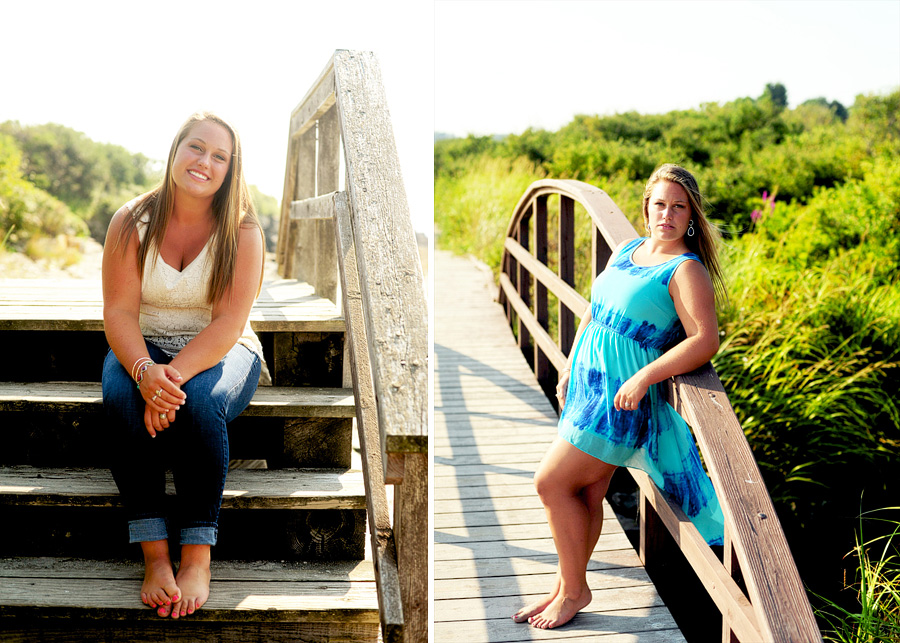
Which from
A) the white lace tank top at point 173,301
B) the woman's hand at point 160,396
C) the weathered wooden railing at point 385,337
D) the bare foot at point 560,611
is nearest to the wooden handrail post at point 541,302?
the weathered wooden railing at point 385,337

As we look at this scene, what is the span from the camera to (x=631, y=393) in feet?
6.06

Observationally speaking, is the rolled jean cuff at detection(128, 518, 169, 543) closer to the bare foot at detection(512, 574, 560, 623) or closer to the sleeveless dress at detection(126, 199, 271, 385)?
the sleeveless dress at detection(126, 199, 271, 385)

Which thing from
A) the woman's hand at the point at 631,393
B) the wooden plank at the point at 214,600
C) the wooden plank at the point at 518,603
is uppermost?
the woman's hand at the point at 631,393

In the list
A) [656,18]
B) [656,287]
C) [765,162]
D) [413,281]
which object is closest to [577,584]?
[656,287]

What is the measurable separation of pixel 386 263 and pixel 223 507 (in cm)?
84

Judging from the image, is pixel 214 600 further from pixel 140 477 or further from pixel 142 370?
pixel 142 370

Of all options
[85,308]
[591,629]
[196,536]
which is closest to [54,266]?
[85,308]

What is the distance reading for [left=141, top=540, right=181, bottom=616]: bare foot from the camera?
5.57 ft

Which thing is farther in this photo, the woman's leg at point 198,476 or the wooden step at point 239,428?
the wooden step at point 239,428

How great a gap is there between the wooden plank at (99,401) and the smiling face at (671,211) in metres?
1.02

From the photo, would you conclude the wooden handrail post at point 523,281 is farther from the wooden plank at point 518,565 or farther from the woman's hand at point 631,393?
the woman's hand at point 631,393

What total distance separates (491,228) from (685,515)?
288 inches

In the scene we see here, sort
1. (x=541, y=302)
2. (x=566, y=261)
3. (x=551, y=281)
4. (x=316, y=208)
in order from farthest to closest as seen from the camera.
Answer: (x=541, y=302) → (x=566, y=261) → (x=551, y=281) → (x=316, y=208)

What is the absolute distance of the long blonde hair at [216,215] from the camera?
195 centimetres
